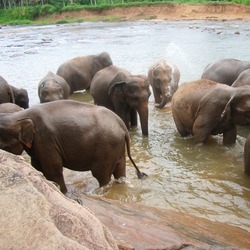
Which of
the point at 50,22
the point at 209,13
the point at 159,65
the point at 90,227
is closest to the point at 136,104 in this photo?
the point at 159,65

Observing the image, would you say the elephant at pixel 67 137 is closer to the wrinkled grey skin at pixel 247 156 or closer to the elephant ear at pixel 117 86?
the wrinkled grey skin at pixel 247 156

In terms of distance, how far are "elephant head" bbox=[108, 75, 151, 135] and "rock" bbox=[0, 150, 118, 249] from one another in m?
4.56

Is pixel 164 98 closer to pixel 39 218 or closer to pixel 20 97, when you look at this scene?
pixel 20 97

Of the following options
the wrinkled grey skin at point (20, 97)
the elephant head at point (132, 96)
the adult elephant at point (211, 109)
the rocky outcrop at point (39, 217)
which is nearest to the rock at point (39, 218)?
the rocky outcrop at point (39, 217)

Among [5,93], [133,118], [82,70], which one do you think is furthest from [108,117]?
[82,70]

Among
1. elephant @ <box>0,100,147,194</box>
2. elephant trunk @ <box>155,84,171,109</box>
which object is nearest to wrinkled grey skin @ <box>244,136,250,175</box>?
elephant @ <box>0,100,147,194</box>

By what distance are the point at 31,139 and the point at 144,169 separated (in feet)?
5.84

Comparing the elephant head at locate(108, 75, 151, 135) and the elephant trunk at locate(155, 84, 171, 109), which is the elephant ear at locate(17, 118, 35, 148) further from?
the elephant trunk at locate(155, 84, 171, 109)

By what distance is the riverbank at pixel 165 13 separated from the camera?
3804 centimetres

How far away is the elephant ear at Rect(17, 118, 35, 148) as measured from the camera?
3.75m

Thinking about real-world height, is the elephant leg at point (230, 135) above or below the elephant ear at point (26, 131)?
below

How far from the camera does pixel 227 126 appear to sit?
545cm

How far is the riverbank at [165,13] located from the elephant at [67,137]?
33.7 meters

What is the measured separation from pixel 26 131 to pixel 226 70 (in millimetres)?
4917
